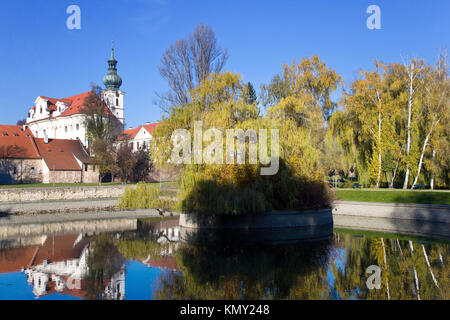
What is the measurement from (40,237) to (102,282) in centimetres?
1046

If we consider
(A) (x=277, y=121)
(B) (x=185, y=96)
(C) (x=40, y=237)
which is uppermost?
(B) (x=185, y=96)

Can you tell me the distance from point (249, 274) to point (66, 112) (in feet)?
229

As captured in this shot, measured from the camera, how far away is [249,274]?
1175 cm

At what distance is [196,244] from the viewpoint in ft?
55.8

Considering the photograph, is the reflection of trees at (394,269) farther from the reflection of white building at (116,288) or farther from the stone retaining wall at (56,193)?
the stone retaining wall at (56,193)

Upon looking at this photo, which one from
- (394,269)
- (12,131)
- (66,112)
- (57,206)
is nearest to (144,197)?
(57,206)

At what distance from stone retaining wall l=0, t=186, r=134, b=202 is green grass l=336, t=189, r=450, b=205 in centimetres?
2064

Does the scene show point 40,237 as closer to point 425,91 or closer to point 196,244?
point 196,244

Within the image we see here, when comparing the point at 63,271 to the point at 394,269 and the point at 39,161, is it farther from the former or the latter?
the point at 39,161

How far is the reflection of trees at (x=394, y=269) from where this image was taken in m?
9.77

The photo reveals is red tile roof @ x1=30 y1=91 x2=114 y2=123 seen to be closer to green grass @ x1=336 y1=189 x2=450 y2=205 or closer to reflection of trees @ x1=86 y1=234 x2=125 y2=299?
green grass @ x1=336 y1=189 x2=450 y2=205

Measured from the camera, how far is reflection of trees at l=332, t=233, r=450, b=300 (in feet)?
32.1

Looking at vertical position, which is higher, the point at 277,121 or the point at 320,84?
the point at 320,84

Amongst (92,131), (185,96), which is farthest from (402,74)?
(92,131)
